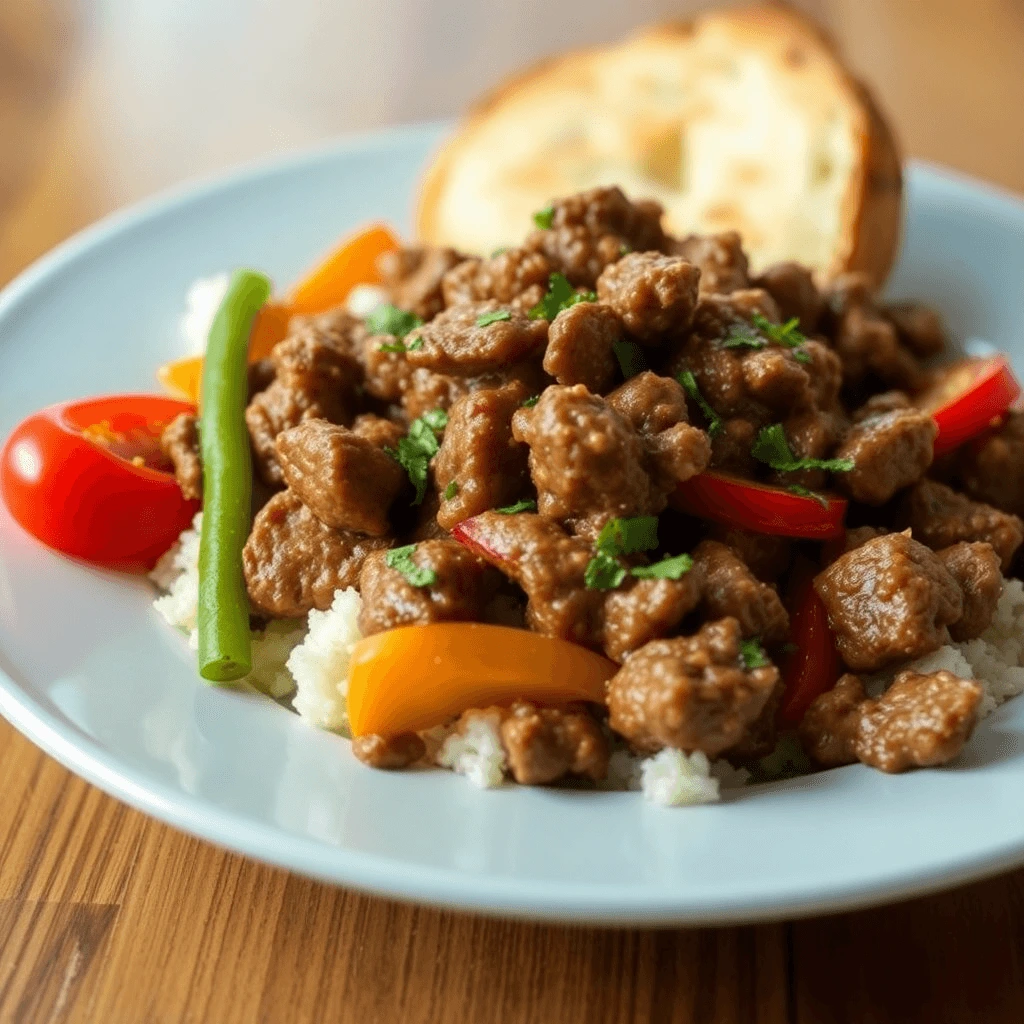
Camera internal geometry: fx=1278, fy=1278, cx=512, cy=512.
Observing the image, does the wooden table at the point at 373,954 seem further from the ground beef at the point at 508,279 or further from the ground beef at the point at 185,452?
the ground beef at the point at 508,279

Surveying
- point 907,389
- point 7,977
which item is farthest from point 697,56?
point 7,977

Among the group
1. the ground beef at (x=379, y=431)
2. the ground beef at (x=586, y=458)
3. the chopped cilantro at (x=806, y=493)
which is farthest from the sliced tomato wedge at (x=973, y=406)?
the ground beef at (x=379, y=431)

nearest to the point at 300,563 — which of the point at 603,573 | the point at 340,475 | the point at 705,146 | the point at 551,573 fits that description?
the point at 340,475

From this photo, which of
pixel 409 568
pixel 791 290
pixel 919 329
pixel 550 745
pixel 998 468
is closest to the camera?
pixel 550 745

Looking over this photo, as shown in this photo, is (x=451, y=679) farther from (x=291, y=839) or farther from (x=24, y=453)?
(x=24, y=453)

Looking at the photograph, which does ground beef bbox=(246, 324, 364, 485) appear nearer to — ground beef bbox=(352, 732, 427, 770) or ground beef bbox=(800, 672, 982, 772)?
ground beef bbox=(352, 732, 427, 770)

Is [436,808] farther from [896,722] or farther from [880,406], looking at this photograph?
[880,406]

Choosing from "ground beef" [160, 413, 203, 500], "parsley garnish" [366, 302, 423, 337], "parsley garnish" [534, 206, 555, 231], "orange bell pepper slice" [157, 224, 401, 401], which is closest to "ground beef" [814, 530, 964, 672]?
"parsley garnish" [534, 206, 555, 231]
